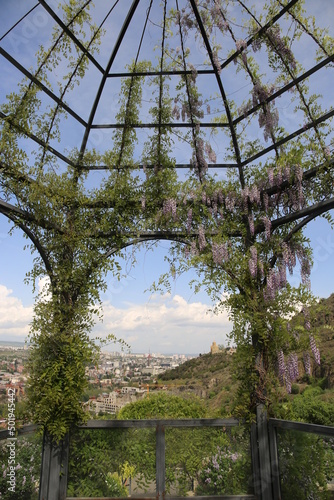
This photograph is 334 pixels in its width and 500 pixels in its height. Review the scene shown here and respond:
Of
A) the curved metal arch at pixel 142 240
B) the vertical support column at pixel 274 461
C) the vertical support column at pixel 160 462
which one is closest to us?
the vertical support column at pixel 274 461

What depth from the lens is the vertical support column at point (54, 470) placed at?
3.80 m

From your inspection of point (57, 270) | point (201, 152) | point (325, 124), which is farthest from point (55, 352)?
point (325, 124)

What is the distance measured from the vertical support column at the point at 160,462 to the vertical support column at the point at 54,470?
98cm

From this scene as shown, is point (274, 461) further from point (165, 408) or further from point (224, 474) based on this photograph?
point (165, 408)

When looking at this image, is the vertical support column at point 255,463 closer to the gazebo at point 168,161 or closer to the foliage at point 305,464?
the gazebo at point 168,161

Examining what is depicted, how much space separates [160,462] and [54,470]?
112 centimetres

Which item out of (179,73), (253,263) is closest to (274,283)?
(253,263)

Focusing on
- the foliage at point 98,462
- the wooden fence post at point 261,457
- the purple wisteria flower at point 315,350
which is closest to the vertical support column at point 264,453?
the wooden fence post at point 261,457

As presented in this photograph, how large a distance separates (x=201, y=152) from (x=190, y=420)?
345cm

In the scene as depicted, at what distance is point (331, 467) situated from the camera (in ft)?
9.57

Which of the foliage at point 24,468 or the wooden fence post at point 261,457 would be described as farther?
the wooden fence post at point 261,457

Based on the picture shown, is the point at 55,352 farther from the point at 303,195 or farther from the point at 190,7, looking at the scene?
the point at 190,7

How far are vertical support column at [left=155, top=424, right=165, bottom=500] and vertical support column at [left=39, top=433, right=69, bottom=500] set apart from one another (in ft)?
3.21

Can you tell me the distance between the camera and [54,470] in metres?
3.87
